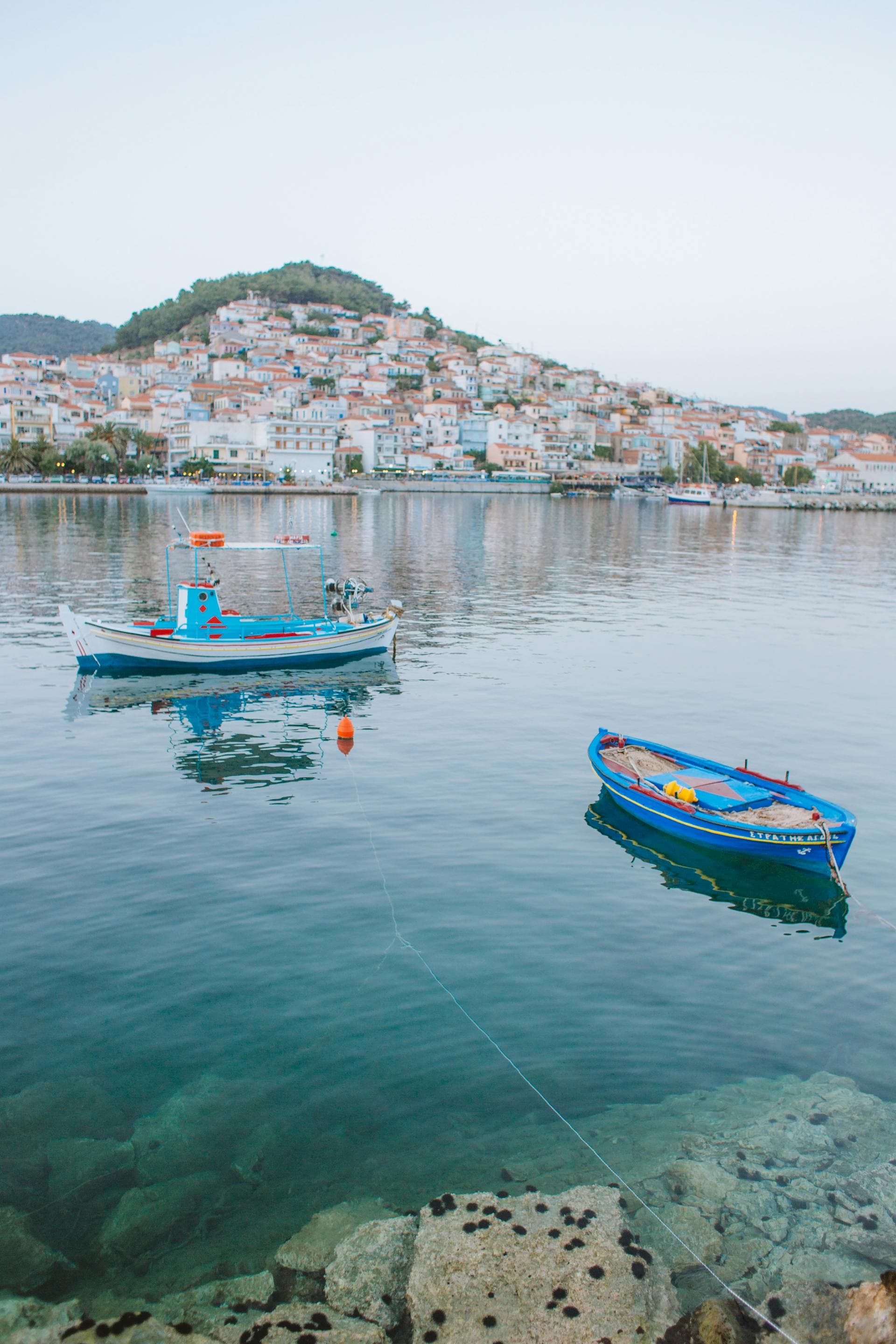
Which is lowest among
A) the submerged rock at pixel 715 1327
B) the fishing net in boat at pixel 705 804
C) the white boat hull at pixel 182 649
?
the submerged rock at pixel 715 1327

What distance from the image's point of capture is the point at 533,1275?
652cm

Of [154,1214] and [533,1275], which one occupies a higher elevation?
[533,1275]

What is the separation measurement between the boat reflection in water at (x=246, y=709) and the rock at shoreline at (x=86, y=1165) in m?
9.41

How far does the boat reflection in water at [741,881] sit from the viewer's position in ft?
43.0

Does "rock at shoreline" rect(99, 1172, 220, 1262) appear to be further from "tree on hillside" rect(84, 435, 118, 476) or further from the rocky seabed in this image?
"tree on hillside" rect(84, 435, 118, 476)

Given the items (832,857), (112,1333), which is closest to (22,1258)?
(112,1333)

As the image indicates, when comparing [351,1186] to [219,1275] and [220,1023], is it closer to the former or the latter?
[219,1275]

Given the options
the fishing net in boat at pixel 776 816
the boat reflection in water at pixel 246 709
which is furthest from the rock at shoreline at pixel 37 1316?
the boat reflection in water at pixel 246 709

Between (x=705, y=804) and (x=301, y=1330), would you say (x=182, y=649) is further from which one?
(x=301, y=1330)

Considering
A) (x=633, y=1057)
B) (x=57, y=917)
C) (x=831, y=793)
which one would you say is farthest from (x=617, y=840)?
(x=57, y=917)

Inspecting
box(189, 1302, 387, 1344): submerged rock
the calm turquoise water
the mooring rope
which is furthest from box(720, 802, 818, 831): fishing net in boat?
box(189, 1302, 387, 1344): submerged rock

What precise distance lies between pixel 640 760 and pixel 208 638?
1374 centimetres

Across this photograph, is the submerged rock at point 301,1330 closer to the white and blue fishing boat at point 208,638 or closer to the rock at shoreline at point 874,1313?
the rock at shoreline at point 874,1313

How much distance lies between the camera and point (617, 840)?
603 inches
